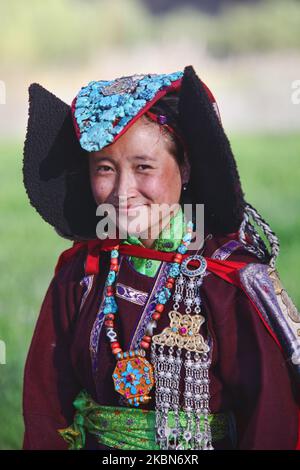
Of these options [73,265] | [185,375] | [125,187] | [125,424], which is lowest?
[125,424]

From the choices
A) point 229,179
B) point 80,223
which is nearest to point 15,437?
point 80,223

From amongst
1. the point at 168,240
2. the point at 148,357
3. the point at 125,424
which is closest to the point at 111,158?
the point at 168,240

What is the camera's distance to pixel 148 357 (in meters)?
2.02

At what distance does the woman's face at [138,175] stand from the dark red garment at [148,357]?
0.69 feet

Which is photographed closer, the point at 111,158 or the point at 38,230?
the point at 111,158

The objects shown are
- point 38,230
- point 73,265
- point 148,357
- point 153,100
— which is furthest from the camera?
point 38,230

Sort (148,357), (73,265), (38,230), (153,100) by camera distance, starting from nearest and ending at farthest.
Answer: (153,100) < (148,357) < (73,265) < (38,230)

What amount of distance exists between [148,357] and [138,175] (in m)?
0.51

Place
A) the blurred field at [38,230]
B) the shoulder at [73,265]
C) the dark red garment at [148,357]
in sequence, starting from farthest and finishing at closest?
the blurred field at [38,230] → the shoulder at [73,265] → the dark red garment at [148,357]

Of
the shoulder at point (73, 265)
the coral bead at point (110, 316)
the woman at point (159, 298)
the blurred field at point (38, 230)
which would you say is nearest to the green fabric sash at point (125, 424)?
the woman at point (159, 298)

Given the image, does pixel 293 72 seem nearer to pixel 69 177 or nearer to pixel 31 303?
pixel 31 303

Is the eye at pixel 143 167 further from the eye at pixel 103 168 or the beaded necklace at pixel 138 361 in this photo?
the beaded necklace at pixel 138 361

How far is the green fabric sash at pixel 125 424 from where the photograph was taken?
6.63 feet

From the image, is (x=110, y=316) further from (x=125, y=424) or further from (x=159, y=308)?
(x=125, y=424)
